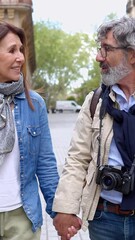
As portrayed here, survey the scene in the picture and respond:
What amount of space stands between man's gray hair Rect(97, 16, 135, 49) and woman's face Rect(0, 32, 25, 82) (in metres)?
0.54

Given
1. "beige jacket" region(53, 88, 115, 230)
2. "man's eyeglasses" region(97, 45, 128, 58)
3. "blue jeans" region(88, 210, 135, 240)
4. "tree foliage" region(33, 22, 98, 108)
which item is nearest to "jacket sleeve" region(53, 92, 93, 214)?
"beige jacket" region(53, 88, 115, 230)

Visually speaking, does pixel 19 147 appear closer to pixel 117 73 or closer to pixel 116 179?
pixel 116 179

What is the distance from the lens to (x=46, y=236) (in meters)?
6.09

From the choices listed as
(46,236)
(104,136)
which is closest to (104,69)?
(104,136)

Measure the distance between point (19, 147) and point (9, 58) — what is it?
0.53m

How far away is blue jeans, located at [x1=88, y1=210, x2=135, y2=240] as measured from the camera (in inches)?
118

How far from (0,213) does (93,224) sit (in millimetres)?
552

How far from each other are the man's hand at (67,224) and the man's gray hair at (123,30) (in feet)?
3.43

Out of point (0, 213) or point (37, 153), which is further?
point (37, 153)

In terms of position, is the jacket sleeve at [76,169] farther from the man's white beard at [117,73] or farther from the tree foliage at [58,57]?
the tree foliage at [58,57]

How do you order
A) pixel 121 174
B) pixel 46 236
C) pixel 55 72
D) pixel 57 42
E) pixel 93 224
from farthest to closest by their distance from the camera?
pixel 55 72
pixel 57 42
pixel 46 236
pixel 93 224
pixel 121 174

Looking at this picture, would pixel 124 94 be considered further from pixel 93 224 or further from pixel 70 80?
pixel 70 80

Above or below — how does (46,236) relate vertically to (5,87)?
below

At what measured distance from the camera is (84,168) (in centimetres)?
312
